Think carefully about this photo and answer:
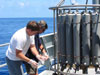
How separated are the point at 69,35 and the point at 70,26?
0.17 m

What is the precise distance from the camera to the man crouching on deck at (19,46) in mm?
4227

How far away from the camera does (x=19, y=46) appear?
166 inches

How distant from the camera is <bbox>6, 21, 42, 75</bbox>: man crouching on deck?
4.23 meters

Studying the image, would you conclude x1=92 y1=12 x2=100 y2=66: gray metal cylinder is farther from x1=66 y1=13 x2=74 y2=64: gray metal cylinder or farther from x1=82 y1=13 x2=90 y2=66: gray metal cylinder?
x1=66 y1=13 x2=74 y2=64: gray metal cylinder

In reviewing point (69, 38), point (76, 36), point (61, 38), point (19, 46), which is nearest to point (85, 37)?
point (76, 36)

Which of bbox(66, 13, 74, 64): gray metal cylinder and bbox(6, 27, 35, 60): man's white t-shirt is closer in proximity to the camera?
bbox(6, 27, 35, 60): man's white t-shirt

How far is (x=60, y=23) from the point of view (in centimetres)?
506

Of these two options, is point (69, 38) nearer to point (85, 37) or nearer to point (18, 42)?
point (85, 37)

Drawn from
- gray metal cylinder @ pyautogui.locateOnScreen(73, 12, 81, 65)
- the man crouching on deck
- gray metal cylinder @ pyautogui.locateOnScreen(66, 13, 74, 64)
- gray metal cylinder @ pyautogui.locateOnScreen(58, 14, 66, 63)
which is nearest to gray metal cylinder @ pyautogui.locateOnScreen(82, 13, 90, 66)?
gray metal cylinder @ pyautogui.locateOnScreen(73, 12, 81, 65)

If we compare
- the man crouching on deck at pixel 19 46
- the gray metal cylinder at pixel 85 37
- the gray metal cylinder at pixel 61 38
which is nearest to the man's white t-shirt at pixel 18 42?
the man crouching on deck at pixel 19 46

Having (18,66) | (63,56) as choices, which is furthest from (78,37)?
(18,66)

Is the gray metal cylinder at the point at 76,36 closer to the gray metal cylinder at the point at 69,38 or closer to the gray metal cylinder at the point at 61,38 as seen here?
the gray metal cylinder at the point at 69,38

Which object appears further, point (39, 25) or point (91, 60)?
point (91, 60)

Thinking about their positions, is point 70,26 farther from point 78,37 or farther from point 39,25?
point 39,25
